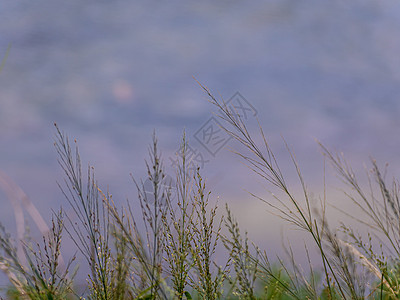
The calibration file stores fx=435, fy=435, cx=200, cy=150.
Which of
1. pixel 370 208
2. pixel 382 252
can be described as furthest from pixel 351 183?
pixel 382 252

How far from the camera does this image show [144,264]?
7.20ft

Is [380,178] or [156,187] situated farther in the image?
[380,178]

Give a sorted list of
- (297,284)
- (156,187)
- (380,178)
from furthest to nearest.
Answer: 1. (297,284)
2. (380,178)
3. (156,187)

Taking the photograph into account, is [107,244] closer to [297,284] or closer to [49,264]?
[49,264]

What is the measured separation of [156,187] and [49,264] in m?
0.86

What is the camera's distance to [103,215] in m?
2.44

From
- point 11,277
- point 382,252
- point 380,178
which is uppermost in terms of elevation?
point 380,178

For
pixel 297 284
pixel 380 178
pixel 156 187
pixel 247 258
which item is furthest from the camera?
pixel 297 284

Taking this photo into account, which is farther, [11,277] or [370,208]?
[370,208]

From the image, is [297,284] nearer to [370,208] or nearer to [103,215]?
[370,208]

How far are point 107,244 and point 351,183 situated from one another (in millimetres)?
1533

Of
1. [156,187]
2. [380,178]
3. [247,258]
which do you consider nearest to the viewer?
[156,187]

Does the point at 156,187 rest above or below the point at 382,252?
above

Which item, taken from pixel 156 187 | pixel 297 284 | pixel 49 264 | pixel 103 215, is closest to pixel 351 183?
pixel 297 284
